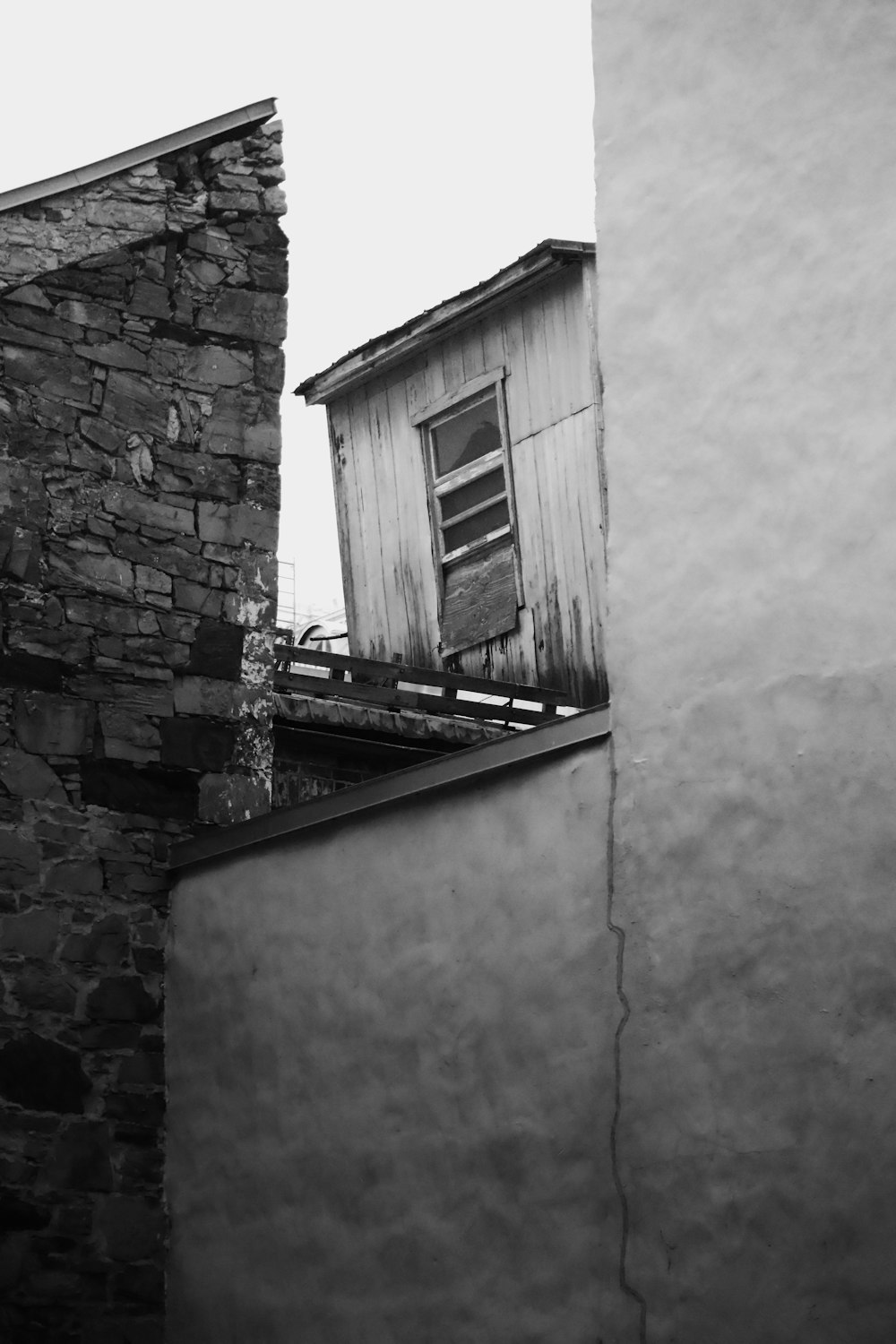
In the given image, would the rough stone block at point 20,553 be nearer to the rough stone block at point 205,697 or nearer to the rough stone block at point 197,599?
the rough stone block at point 197,599

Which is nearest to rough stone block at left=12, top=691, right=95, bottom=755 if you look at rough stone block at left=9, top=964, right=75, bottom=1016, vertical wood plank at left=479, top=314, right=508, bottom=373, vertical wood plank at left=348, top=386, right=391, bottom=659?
rough stone block at left=9, top=964, right=75, bottom=1016

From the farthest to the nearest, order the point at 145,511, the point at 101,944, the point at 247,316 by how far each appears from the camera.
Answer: the point at 247,316, the point at 145,511, the point at 101,944

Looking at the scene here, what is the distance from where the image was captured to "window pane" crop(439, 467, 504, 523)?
1122cm

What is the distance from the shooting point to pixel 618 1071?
17.0 feet

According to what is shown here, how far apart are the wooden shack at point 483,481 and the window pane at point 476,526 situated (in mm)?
11

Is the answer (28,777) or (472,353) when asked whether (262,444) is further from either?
(472,353)

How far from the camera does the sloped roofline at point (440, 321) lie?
34.9 feet

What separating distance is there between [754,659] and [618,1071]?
1.33 m

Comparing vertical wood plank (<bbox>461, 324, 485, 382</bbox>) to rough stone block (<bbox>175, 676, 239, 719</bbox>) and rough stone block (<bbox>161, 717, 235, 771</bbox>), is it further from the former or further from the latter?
rough stone block (<bbox>161, 717, 235, 771</bbox>)

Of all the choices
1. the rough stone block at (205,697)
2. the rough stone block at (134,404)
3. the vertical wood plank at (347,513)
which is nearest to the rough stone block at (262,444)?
the rough stone block at (134,404)

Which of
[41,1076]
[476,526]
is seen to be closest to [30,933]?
[41,1076]

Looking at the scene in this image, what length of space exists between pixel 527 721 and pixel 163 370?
3501mm

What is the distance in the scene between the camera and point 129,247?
788cm

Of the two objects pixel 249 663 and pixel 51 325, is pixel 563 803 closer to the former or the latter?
pixel 249 663
